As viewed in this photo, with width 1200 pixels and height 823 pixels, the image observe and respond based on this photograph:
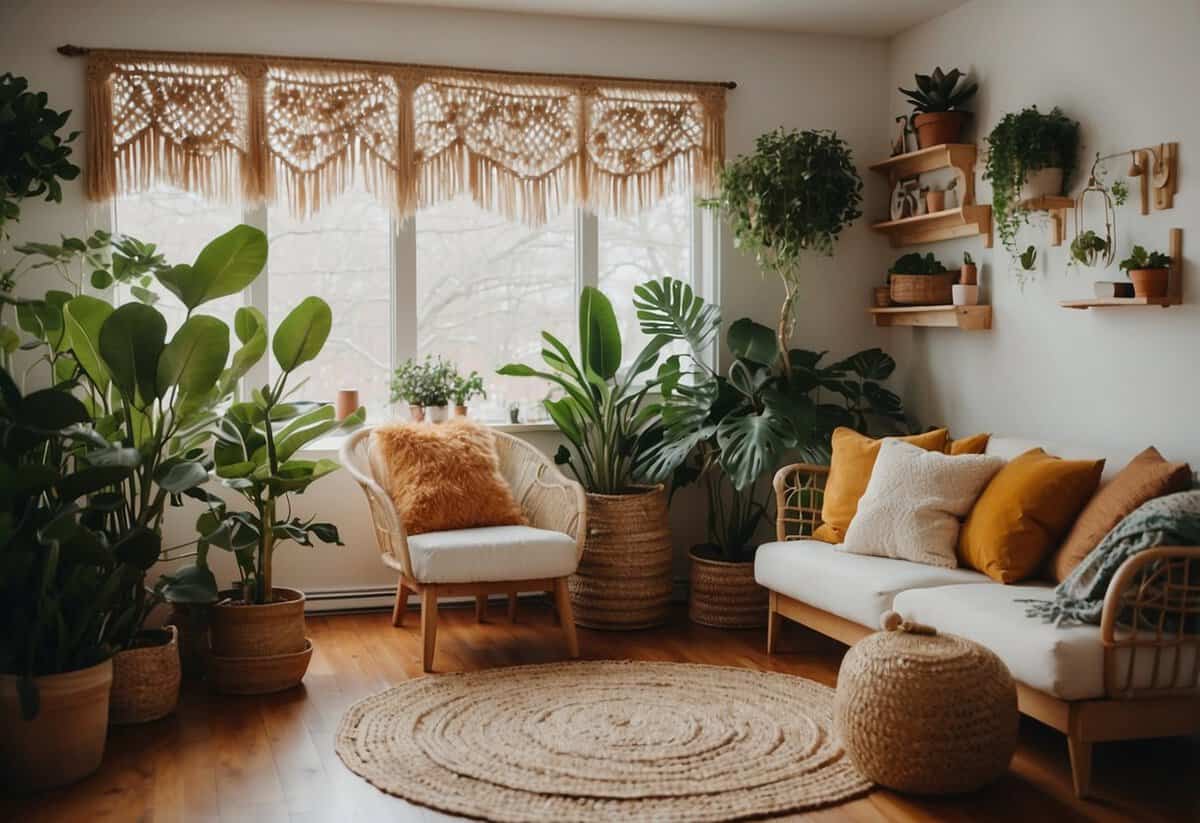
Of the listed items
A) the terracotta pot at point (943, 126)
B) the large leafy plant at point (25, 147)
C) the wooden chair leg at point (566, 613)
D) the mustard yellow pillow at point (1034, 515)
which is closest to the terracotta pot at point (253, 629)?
the wooden chair leg at point (566, 613)

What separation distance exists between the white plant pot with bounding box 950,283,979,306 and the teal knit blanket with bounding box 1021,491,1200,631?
5.28 feet

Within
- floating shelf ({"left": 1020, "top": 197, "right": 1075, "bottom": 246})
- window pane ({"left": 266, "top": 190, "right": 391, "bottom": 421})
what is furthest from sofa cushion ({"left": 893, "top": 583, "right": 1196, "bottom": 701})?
window pane ({"left": 266, "top": 190, "right": 391, "bottom": 421})

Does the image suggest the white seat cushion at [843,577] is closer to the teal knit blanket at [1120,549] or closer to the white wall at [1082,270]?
the teal knit blanket at [1120,549]

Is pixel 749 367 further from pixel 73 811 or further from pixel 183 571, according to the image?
pixel 73 811

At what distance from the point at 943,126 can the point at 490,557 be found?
8.33 feet

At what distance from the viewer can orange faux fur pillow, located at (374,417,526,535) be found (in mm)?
4559

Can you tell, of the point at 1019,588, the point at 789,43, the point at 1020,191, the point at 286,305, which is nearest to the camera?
the point at 1019,588

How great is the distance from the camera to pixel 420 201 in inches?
199

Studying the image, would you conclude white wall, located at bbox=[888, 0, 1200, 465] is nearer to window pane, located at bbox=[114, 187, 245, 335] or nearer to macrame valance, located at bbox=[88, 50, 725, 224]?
macrame valance, located at bbox=[88, 50, 725, 224]

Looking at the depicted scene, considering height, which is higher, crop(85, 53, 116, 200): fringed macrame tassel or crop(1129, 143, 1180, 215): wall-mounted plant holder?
crop(85, 53, 116, 200): fringed macrame tassel

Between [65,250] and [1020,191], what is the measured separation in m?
3.33

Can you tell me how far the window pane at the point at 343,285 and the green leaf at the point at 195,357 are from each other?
1380 mm

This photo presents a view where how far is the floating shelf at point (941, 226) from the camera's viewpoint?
15.6ft

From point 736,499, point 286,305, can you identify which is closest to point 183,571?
point 286,305
